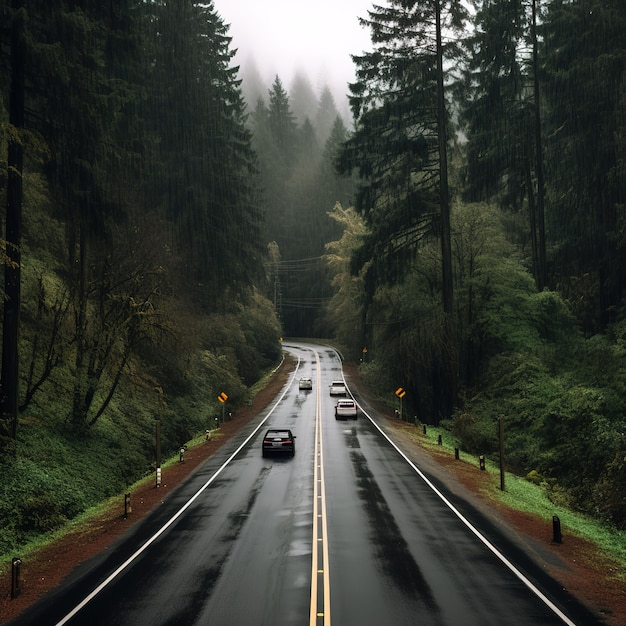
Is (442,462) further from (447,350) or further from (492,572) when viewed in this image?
(492,572)

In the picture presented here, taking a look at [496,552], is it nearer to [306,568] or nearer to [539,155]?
[306,568]

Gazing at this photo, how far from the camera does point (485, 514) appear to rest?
1631cm

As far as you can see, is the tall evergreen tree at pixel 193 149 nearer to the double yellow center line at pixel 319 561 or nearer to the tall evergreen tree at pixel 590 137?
the double yellow center line at pixel 319 561

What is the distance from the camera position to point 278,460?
80.1 feet

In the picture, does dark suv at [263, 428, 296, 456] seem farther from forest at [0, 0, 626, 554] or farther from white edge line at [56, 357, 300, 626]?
forest at [0, 0, 626, 554]

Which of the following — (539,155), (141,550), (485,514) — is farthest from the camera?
(539,155)

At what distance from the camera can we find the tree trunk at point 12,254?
16.3m

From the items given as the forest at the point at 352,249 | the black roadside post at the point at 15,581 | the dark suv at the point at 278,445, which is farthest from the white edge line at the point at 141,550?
the forest at the point at 352,249

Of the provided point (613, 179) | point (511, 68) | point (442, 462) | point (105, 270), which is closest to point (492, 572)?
point (442, 462)

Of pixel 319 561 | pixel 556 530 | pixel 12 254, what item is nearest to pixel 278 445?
pixel 319 561

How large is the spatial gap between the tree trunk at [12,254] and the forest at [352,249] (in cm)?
6

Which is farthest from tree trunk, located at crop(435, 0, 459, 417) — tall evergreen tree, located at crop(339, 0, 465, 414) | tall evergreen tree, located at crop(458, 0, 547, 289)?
tall evergreen tree, located at crop(458, 0, 547, 289)

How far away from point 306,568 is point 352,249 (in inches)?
939

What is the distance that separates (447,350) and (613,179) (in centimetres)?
1226
